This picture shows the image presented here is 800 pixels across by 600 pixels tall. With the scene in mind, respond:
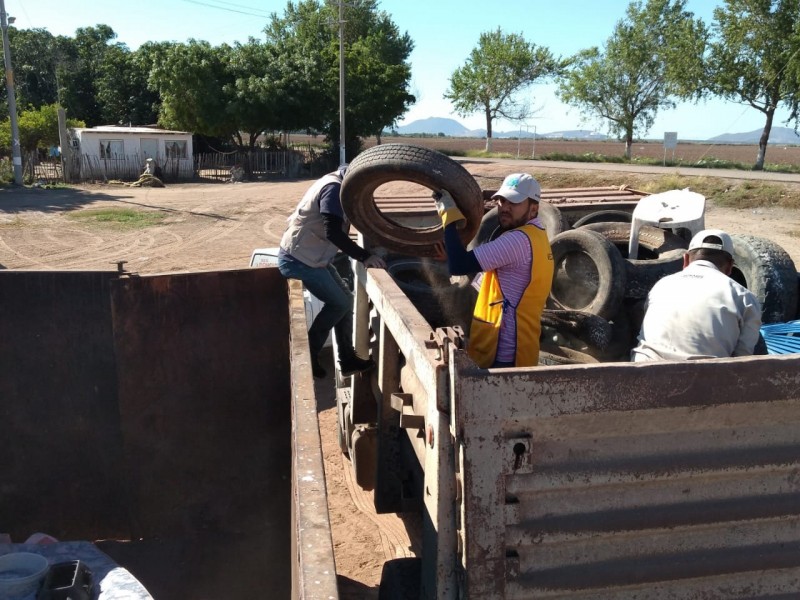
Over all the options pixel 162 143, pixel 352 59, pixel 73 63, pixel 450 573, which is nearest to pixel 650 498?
pixel 450 573

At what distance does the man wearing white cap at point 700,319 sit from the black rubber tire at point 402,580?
1235 millimetres

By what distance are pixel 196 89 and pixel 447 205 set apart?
36.9 metres

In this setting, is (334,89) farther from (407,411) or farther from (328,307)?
(407,411)

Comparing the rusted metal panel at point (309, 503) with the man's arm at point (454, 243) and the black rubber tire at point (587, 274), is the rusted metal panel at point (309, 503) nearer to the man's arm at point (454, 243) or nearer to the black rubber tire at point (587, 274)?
the man's arm at point (454, 243)

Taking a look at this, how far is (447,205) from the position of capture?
148 inches

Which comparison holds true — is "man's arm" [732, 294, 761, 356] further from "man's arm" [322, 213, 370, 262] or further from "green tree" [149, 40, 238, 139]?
"green tree" [149, 40, 238, 139]

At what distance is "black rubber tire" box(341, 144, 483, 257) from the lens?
3.86m

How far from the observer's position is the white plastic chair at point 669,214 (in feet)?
17.7

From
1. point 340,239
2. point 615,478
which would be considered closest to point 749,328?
point 615,478

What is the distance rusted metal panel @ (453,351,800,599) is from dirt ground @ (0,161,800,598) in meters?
2.05

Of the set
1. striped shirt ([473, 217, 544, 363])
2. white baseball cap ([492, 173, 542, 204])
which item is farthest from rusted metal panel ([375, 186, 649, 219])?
striped shirt ([473, 217, 544, 363])

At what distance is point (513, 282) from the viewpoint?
3291mm

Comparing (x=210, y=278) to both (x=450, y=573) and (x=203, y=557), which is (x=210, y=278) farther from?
(x=450, y=573)

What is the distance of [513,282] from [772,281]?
7.46ft
